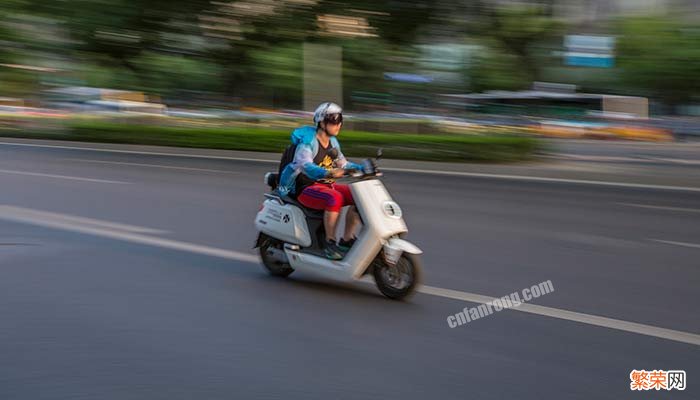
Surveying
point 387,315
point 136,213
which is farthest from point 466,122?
point 387,315

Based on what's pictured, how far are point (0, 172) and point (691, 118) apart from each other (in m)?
23.3

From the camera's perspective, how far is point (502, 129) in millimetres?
21766

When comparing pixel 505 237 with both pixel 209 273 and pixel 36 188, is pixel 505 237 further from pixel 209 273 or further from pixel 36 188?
pixel 36 188

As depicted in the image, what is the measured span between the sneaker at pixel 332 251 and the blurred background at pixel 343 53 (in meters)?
18.0

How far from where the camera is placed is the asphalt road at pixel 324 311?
4340 millimetres

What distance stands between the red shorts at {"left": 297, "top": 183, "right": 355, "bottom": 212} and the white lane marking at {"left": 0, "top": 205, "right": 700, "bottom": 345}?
0.75 m

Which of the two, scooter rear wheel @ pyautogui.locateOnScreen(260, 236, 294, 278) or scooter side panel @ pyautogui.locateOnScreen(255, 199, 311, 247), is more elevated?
scooter side panel @ pyautogui.locateOnScreen(255, 199, 311, 247)

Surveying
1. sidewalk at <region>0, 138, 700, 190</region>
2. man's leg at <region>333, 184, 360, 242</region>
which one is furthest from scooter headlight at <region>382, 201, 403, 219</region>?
sidewalk at <region>0, 138, 700, 190</region>

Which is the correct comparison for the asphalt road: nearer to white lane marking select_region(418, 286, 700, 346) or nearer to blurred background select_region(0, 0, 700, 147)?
white lane marking select_region(418, 286, 700, 346)

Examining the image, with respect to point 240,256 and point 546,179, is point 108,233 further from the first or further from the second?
point 546,179

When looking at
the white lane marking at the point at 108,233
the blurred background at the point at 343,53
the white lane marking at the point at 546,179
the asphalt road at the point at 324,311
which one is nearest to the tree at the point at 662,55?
the blurred background at the point at 343,53

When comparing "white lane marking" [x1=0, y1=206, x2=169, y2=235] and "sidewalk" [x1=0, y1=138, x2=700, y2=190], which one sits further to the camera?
"sidewalk" [x1=0, y1=138, x2=700, y2=190]

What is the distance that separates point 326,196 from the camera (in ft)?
20.7

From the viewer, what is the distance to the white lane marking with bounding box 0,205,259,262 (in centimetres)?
801
